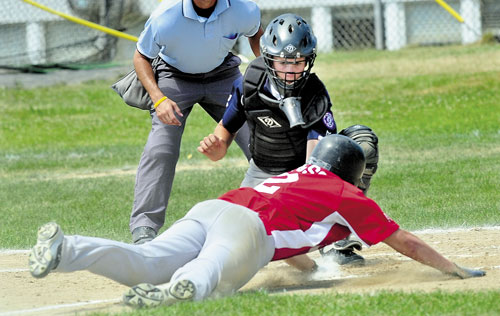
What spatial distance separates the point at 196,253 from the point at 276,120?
131 centimetres

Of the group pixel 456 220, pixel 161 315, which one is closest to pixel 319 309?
pixel 161 315

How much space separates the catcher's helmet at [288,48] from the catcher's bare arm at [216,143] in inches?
22.8

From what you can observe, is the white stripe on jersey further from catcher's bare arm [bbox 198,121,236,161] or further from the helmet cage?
catcher's bare arm [bbox 198,121,236,161]

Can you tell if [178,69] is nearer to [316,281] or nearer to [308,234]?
[316,281]

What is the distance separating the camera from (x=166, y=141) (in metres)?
7.45

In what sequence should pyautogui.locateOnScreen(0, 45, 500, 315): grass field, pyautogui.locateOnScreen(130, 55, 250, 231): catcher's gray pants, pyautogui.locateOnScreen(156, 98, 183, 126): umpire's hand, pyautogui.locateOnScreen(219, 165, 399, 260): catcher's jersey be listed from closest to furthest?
1. pyautogui.locateOnScreen(0, 45, 500, 315): grass field
2. pyautogui.locateOnScreen(219, 165, 399, 260): catcher's jersey
3. pyautogui.locateOnScreen(156, 98, 183, 126): umpire's hand
4. pyautogui.locateOnScreen(130, 55, 250, 231): catcher's gray pants

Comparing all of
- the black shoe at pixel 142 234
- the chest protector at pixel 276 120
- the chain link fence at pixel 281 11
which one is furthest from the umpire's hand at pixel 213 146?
the chain link fence at pixel 281 11

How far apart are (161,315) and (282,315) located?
56 centimetres

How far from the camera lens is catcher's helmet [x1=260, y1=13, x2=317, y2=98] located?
19.9ft

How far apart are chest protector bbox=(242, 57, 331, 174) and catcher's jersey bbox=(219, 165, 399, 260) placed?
864 millimetres

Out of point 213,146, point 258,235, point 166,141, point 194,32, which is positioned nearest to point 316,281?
point 258,235

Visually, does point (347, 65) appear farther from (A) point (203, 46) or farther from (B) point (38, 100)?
(A) point (203, 46)

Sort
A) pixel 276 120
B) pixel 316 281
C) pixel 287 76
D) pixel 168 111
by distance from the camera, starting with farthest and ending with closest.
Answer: pixel 168 111, pixel 276 120, pixel 287 76, pixel 316 281

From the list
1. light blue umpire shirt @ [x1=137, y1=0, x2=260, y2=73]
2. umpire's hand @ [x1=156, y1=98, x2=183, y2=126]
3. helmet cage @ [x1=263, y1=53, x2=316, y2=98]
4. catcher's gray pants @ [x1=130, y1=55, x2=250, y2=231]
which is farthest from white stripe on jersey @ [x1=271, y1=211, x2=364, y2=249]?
light blue umpire shirt @ [x1=137, y1=0, x2=260, y2=73]
